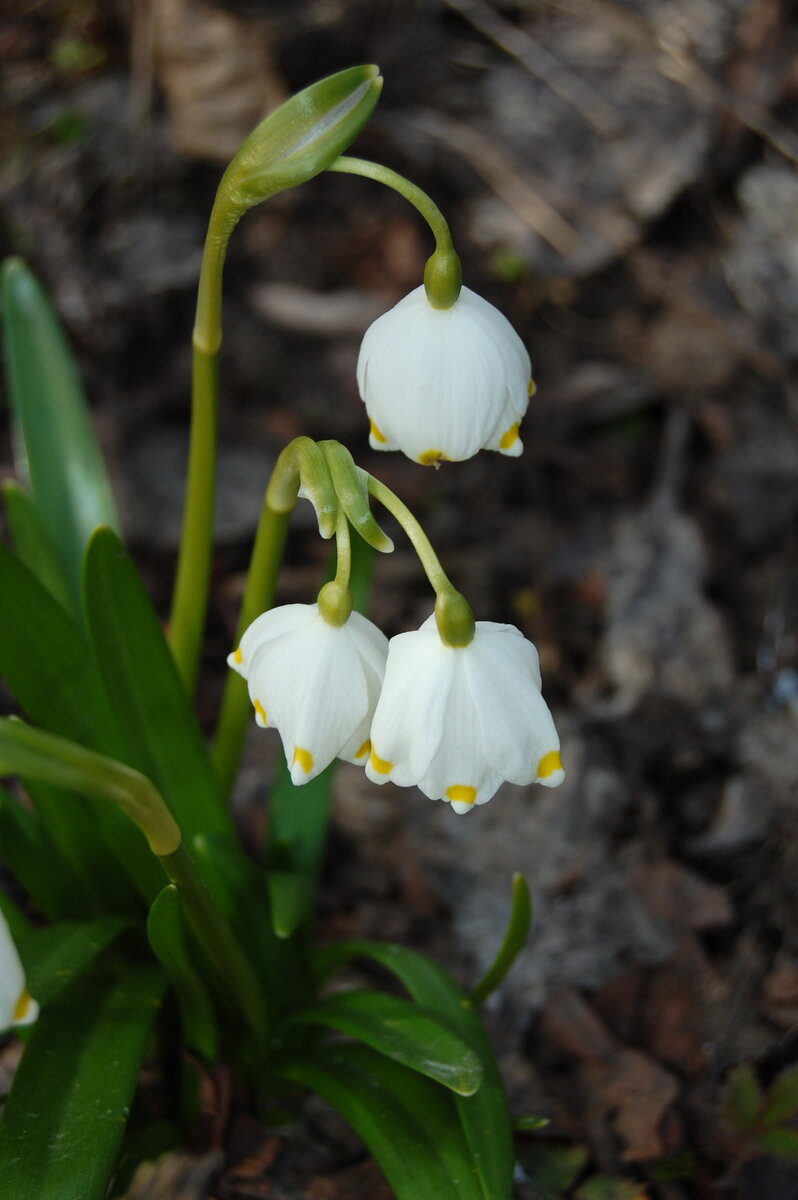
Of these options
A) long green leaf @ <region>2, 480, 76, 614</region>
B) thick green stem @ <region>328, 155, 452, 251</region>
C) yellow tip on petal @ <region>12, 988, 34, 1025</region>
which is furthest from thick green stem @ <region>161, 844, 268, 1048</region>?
thick green stem @ <region>328, 155, 452, 251</region>

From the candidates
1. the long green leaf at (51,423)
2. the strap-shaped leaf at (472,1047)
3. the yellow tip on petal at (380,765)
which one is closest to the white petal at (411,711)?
the yellow tip on petal at (380,765)

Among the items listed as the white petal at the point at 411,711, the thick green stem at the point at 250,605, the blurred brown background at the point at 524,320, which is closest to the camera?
the white petal at the point at 411,711

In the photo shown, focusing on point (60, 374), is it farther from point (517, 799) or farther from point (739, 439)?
point (739, 439)

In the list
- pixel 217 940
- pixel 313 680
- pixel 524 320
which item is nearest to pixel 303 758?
pixel 313 680

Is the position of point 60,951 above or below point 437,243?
below

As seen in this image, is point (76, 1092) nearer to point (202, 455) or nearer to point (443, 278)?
point (202, 455)

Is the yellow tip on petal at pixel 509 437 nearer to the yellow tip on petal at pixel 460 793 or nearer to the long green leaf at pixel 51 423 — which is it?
the yellow tip on petal at pixel 460 793

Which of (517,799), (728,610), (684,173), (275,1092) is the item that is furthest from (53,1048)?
(684,173)

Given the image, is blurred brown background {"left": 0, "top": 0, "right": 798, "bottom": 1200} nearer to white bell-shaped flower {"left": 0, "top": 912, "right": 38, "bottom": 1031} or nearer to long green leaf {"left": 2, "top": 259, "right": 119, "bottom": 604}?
long green leaf {"left": 2, "top": 259, "right": 119, "bottom": 604}
